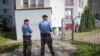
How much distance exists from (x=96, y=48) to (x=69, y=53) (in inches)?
52.8

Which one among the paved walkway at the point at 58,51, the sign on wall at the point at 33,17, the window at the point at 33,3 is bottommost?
the paved walkway at the point at 58,51

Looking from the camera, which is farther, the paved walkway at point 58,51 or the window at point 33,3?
the window at point 33,3

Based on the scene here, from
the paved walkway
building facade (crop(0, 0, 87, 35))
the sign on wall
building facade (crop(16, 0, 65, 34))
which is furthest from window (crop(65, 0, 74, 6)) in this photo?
the paved walkway

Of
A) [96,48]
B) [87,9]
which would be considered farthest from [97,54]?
[87,9]

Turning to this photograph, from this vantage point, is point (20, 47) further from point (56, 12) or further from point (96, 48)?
point (56, 12)

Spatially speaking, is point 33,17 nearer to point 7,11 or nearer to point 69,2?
point 69,2

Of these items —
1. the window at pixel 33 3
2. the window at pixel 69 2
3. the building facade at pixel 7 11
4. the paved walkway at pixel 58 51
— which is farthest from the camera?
the building facade at pixel 7 11

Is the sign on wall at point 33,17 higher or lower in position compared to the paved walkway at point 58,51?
higher

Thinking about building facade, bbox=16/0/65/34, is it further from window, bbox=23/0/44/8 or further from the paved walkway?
the paved walkway

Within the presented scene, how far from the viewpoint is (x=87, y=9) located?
38.4 m

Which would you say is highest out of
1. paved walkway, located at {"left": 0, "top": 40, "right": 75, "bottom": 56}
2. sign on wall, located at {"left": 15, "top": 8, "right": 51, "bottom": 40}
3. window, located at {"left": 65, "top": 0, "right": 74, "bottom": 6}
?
window, located at {"left": 65, "top": 0, "right": 74, "bottom": 6}

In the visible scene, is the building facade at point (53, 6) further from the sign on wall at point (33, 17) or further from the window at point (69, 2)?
the window at point (69, 2)

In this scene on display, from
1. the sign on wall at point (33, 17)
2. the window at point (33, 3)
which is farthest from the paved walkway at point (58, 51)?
the window at point (33, 3)

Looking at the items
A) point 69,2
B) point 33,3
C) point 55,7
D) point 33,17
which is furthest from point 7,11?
point 33,17
